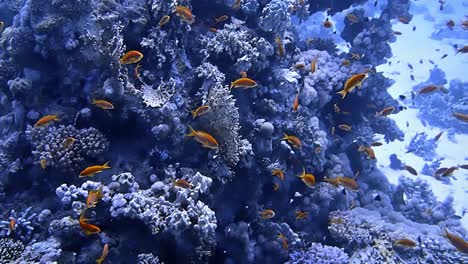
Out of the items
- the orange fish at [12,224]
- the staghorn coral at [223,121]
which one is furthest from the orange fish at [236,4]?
the orange fish at [12,224]

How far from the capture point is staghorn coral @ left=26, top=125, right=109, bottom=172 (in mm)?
5188

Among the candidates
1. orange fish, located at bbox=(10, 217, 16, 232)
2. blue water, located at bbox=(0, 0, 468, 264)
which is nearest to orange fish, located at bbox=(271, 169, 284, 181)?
blue water, located at bbox=(0, 0, 468, 264)

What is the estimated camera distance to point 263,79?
775 cm

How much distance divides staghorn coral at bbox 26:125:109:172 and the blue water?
0.06 feet

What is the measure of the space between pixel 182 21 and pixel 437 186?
42.2 ft

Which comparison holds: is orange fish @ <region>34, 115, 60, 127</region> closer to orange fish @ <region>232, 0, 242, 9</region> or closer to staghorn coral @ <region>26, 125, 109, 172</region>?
staghorn coral @ <region>26, 125, 109, 172</region>

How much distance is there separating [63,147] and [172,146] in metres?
1.63

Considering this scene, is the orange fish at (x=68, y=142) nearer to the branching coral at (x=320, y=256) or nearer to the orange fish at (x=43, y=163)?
the orange fish at (x=43, y=163)

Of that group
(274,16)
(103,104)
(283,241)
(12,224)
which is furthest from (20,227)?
(274,16)

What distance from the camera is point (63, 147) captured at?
206 inches

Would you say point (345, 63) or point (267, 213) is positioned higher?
point (345, 63)

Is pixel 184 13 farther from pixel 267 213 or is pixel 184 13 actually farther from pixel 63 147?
pixel 267 213

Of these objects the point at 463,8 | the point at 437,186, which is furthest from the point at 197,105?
the point at 463,8

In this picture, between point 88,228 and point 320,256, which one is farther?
point 320,256
